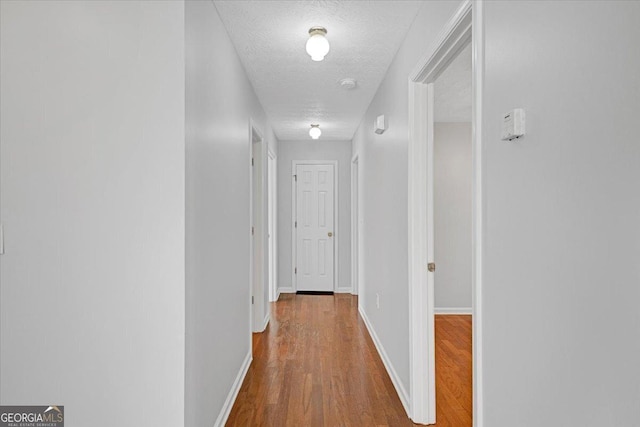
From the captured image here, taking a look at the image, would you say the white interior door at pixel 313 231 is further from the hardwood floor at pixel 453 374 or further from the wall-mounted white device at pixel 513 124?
the wall-mounted white device at pixel 513 124

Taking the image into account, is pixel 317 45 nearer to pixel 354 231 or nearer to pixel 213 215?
pixel 213 215

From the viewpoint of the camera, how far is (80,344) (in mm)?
1725

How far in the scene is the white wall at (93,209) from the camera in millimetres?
1713

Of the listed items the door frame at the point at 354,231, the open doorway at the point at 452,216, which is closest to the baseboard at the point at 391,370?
the open doorway at the point at 452,216

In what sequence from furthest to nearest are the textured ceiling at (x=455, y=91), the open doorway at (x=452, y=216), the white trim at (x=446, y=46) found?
1. the open doorway at (x=452, y=216)
2. the textured ceiling at (x=455, y=91)
3. the white trim at (x=446, y=46)

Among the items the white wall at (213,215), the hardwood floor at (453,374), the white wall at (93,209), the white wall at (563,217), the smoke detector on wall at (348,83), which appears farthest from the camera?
the smoke detector on wall at (348,83)

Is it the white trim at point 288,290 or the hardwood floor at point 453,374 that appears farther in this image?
the white trim at point 288,290

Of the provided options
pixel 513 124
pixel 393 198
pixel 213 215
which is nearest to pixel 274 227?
pixel 393 198

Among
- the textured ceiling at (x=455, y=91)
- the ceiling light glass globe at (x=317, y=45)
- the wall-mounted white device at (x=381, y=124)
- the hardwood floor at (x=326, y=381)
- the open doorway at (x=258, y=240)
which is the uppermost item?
the textured ceiling at (x=455, y=91)

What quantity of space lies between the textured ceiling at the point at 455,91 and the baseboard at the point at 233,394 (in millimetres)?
2789

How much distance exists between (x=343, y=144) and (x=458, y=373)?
4072 millimetres

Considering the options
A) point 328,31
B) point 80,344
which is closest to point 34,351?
point 80,344

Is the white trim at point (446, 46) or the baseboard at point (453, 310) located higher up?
the white trim at point (446, 46)

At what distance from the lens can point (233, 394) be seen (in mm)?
2631
